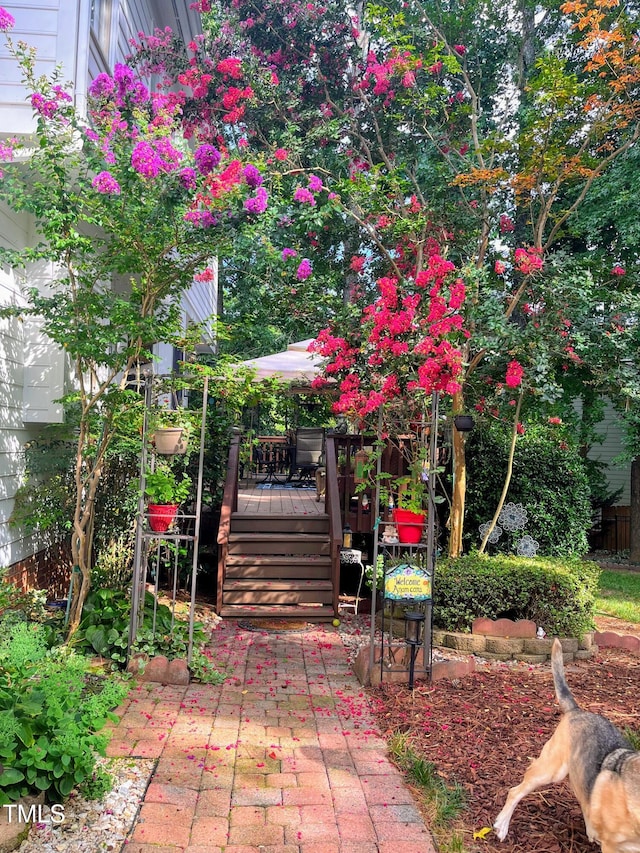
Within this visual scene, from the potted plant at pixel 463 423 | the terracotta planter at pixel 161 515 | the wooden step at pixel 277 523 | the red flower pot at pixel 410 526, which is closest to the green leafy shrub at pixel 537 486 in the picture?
the potted plant at pixel 463 423

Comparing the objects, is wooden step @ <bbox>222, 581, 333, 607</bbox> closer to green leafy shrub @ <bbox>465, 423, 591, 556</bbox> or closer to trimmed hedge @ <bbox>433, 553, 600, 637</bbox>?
trimmed hedge @ <bbox>433, 553, 600, 637</bbox>

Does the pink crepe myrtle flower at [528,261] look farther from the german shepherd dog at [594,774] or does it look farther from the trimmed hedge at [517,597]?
the german shepherd dog at [594,774]

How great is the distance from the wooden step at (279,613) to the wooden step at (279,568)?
441 millimetres

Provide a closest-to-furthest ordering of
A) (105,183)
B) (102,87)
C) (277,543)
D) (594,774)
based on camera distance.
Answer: (594,774)
(105,183)
(102,87)
(277,543)

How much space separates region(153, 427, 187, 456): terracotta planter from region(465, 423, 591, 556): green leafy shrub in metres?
3.73

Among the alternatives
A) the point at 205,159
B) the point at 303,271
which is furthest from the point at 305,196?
the point at 205,159

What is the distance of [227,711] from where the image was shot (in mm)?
4359

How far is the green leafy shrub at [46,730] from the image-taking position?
2.70m

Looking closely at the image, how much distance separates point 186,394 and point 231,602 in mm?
4367

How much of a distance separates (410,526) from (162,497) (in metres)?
1.89

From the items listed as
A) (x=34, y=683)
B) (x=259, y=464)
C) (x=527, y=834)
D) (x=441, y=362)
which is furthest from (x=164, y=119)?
(x=259, y=464)

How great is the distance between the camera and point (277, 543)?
25.0ft

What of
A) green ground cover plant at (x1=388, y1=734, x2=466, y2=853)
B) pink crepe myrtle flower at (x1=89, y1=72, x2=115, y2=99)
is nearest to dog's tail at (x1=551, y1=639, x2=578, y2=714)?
green ground cover plant at (x1=388, y1=734, x2=466, y2=853)

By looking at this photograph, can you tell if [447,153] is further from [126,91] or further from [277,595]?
[277,595]
